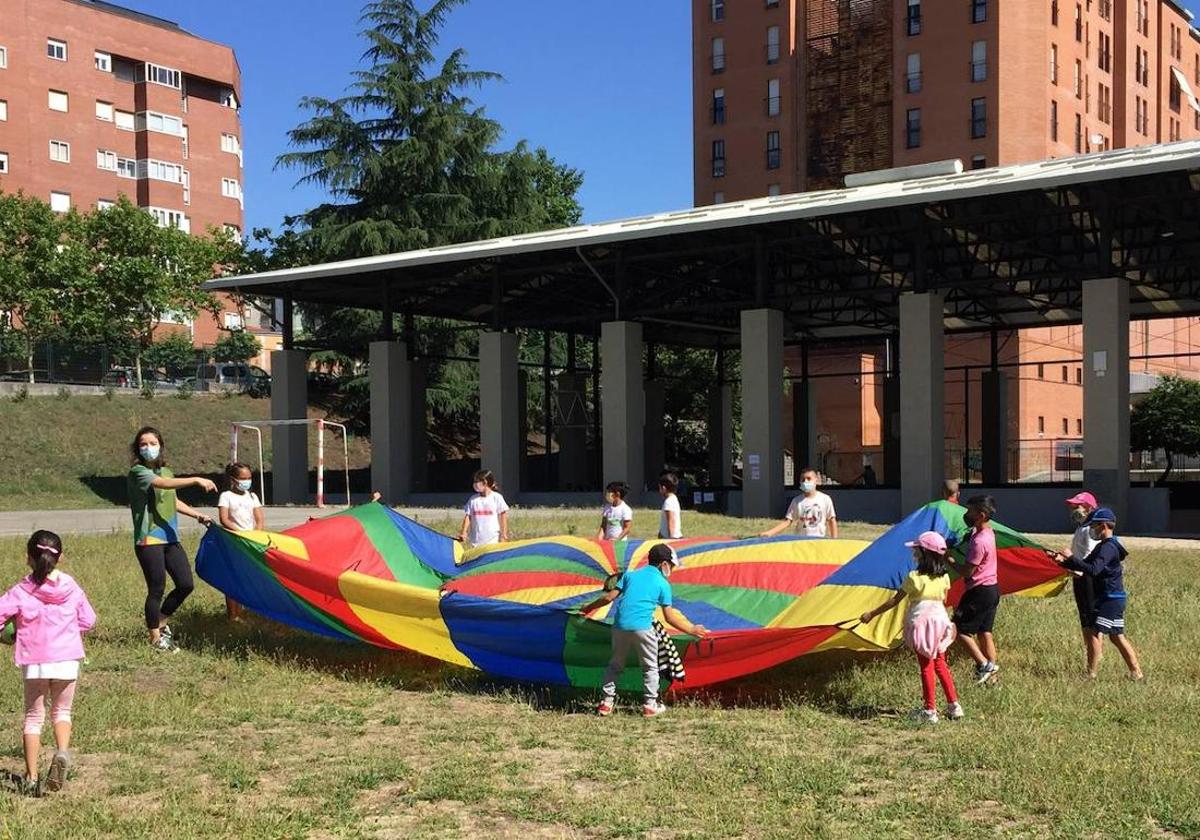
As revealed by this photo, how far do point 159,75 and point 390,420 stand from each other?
4873 centimetres

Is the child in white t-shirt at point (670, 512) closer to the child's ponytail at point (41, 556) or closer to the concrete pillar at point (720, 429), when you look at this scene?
the child's ponytail at point (41, 556)

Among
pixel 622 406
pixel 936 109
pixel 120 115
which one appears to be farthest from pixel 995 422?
pixel 120 115

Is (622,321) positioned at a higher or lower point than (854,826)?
higher

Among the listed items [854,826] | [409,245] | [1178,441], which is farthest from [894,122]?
Answer: [854,826]

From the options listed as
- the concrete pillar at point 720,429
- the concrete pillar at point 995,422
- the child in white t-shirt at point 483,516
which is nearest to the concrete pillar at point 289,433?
the concrete pillar at point 720,429

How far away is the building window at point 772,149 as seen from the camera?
226ft

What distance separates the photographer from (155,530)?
1066cm

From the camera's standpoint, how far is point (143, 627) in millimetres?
11836

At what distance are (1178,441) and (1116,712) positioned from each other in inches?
1685

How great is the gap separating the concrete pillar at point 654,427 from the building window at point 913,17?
30.0 meters

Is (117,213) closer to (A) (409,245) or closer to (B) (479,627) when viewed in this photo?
(A) (409,245)

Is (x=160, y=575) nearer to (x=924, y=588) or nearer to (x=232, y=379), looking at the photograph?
(x=924, y=588)

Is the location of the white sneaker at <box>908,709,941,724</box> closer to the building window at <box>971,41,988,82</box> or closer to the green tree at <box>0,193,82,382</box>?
the green tree at <box>0,193,82,382</box>

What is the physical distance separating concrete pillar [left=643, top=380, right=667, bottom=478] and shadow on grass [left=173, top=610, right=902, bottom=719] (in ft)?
106
